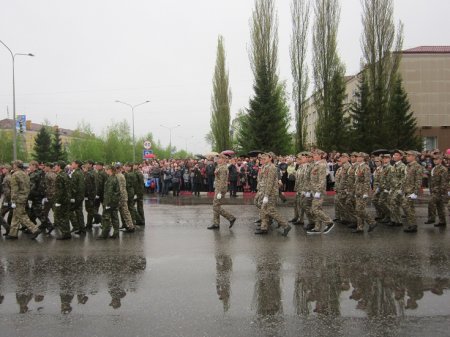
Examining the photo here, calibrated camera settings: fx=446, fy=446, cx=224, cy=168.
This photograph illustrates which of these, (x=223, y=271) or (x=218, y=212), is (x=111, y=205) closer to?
(x=218, y=212)

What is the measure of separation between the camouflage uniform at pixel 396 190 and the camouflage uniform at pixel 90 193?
775cm

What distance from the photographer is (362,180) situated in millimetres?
10953

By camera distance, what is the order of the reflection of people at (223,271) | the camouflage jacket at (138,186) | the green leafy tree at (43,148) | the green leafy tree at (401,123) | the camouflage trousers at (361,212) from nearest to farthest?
the reflection of people at (223,271)
the camouflage trousers at (361,212)
the camouflage jacket at (138,186)
the green leafy tree at (401,123)
the green leafy tree at (43,148)

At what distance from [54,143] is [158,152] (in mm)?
33684

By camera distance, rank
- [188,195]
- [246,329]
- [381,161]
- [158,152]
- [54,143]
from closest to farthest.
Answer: [246,329] < [381,161] < [188,195] < [54,143] < [158,152]

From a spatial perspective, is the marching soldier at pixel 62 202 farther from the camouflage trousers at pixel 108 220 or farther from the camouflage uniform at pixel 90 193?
the camouflage uniform at pixel 90 193

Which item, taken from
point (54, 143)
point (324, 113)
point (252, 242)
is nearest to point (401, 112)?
point (324, 113)

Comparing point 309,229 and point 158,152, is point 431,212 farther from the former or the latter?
point 158,152

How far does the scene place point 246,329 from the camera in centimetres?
473

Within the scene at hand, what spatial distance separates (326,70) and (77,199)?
2523cm

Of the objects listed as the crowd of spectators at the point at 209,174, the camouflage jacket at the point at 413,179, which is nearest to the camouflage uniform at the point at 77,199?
the camouflage jacket at the point at 413,179

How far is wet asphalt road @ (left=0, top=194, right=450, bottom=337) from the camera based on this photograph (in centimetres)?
488

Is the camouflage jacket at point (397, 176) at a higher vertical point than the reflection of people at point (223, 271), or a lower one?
higher

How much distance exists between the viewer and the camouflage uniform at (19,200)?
1032 centimetres
